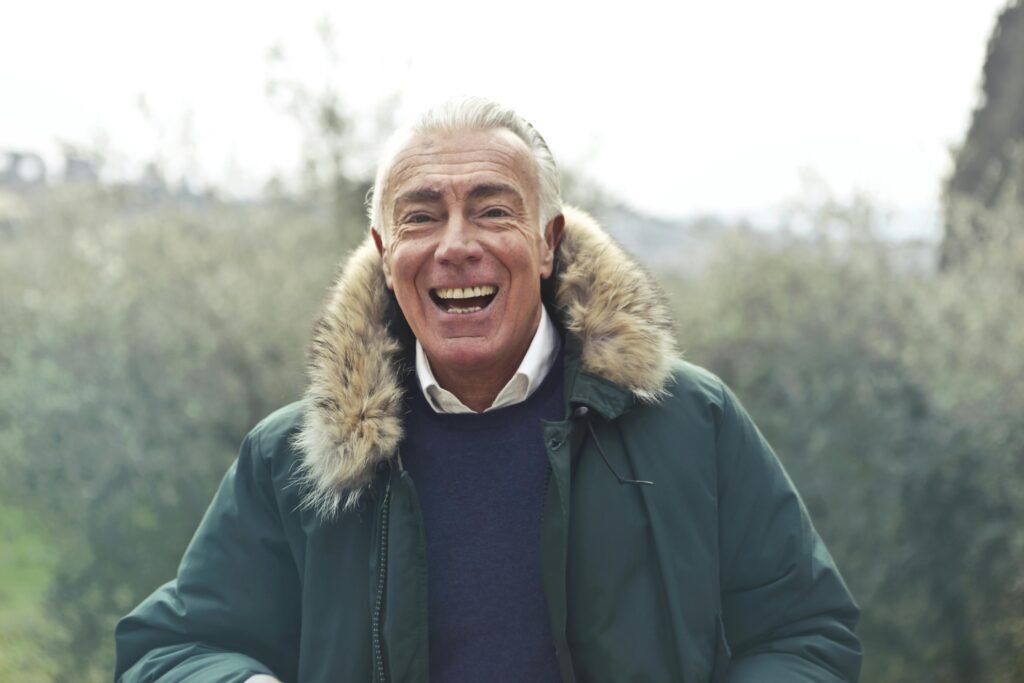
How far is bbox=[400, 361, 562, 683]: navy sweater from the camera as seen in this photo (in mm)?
2258

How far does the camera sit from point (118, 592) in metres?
5.16

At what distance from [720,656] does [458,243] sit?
1.05 metres

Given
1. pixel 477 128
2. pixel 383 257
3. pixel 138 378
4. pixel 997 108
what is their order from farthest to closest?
pixel 997 108, pixel 138 378, pixel 383 257, pixel 477 128

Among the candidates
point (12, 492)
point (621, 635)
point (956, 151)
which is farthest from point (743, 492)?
point (956, 151)

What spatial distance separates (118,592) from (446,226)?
3.61 meters

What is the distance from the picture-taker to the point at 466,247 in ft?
7.67

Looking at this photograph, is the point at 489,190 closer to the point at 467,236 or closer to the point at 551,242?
the point at 467,236

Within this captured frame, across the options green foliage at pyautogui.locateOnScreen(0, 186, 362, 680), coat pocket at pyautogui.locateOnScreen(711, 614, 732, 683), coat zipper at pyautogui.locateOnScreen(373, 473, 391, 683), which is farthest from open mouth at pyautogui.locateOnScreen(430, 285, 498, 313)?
green foliage at pyautogui.locateOnScreen(0, 186, 362, 680)

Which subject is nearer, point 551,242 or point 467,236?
point 467,236

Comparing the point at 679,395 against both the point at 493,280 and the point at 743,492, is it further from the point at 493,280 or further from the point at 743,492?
the point at 493,280

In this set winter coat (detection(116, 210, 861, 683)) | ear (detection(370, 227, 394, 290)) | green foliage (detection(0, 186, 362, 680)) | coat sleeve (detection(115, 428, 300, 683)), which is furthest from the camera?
green foliage (detection(0, 186, 362, 680))

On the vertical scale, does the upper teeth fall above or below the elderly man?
above

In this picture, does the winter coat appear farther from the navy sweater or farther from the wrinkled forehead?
the wrinkled forehead

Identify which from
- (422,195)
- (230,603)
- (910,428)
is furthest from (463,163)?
(910,428)
